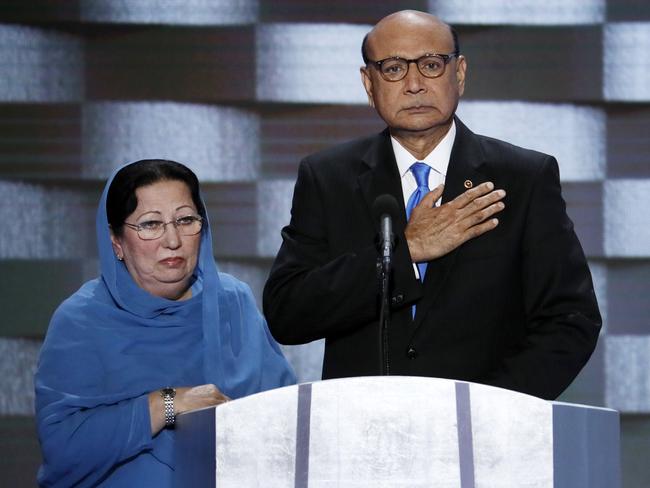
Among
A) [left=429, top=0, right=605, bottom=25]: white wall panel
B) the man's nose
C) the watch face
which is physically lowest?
the watch face

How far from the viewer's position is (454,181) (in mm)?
2203

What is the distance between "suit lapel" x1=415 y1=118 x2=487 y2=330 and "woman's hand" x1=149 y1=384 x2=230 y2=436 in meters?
0.42

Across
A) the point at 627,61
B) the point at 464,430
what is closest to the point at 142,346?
the point at 464,430

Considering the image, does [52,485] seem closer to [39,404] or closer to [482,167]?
[39,404]

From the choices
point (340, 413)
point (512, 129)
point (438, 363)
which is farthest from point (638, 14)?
point (340, 413)

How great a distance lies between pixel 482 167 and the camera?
2217 millimetres

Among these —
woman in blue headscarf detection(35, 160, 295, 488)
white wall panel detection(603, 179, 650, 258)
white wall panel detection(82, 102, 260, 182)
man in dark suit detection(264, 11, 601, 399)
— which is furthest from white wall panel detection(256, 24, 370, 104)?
man in dark suit detection(264, 11, 601, 399)

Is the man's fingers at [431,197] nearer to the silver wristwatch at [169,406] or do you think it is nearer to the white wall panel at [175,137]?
the silver wristwatch at [169,406]

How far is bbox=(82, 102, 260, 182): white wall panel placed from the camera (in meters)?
3.59

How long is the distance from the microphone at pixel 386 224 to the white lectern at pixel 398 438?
0.33 m

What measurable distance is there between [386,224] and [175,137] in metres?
1.89

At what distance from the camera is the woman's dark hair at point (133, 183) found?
2.36 metres

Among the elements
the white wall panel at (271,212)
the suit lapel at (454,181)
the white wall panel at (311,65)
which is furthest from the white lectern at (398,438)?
the white wall panel at (311,65)

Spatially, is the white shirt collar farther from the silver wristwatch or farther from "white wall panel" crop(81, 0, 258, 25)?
"white wall panel" crop(81, 0, 258, 25)
